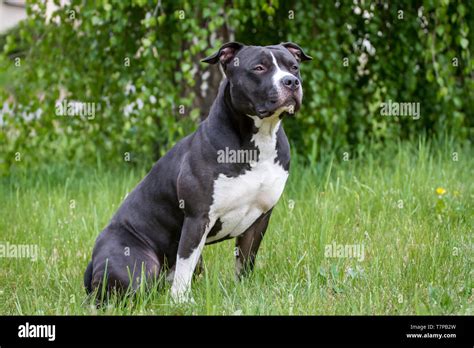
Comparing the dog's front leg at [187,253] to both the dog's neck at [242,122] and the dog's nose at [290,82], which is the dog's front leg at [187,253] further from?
the dog's nose at [290,82]

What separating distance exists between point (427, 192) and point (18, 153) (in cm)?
304

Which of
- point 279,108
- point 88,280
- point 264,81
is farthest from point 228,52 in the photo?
point 88,280

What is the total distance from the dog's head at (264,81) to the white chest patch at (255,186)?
79 mm

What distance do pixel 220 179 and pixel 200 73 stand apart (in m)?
2.51

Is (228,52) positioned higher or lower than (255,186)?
higher

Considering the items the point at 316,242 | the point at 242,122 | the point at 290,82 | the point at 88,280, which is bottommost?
the point at 88,280

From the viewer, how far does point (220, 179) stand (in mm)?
3074

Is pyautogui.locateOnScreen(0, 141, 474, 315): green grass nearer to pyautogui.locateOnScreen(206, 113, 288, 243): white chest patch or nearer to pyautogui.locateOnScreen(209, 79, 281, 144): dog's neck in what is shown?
pyautogui.locateOnScreen(206, 113, 288, 243): white chest patch

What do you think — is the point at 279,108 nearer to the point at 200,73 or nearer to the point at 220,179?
the point at 220,179

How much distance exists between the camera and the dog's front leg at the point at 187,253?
310cm

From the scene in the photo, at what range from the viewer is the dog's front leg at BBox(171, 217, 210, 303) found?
10.2ft

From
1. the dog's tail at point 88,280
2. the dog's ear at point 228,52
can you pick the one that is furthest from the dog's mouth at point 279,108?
the dog's tail at point 88,280

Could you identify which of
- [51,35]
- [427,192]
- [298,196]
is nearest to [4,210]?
[51,35]
